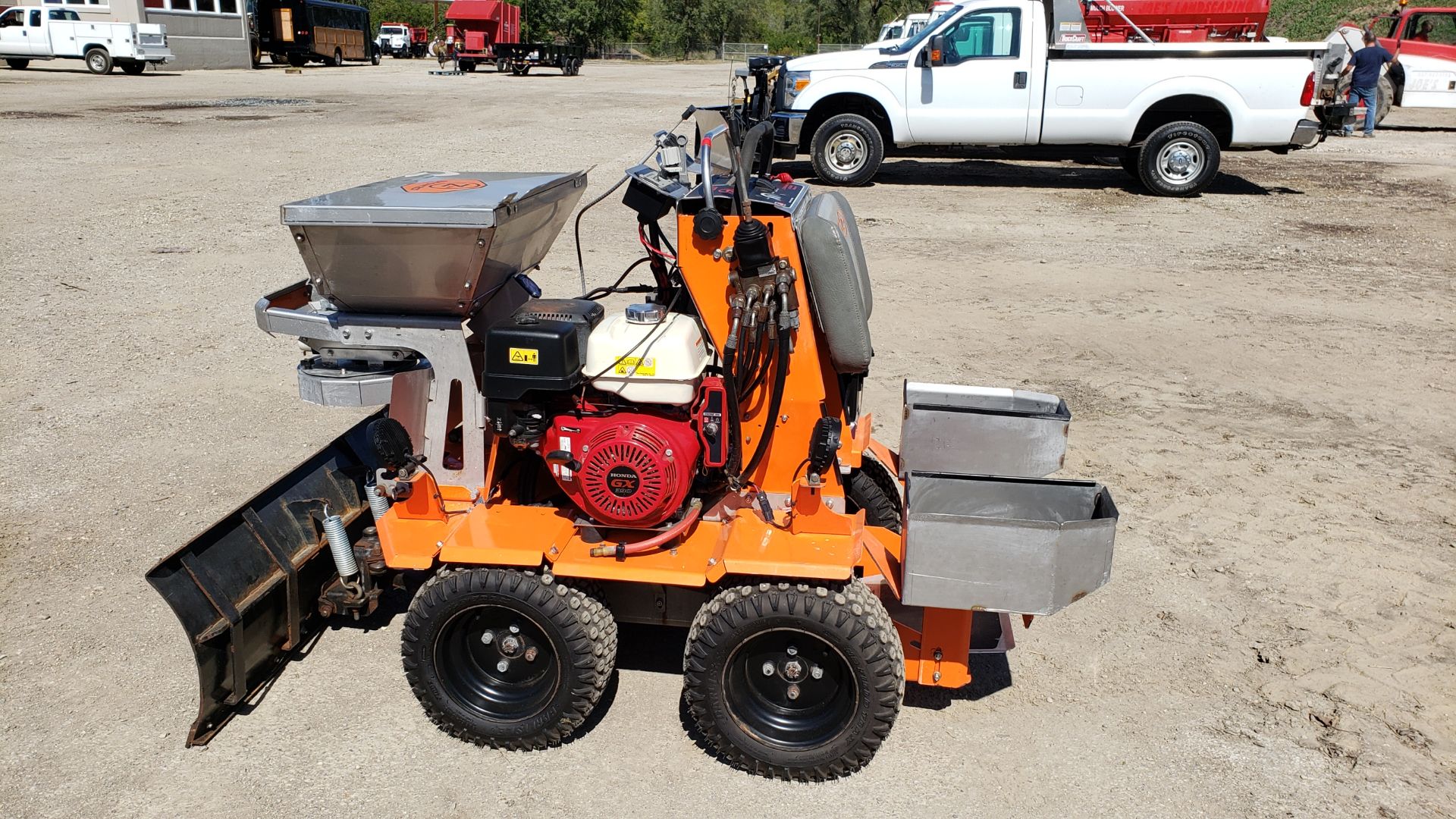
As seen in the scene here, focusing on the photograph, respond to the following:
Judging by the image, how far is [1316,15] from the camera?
1576 inches

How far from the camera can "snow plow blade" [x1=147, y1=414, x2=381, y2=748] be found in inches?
130

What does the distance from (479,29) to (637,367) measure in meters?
36.4

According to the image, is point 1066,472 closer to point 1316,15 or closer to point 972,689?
point 972,689

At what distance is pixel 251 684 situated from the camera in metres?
3.58

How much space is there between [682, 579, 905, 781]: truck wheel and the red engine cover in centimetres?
37

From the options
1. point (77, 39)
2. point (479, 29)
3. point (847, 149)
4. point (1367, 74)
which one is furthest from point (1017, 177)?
point (77, 39)

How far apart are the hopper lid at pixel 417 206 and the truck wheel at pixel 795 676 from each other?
4.59 feet

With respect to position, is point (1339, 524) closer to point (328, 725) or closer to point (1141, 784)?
point (1141, 784)

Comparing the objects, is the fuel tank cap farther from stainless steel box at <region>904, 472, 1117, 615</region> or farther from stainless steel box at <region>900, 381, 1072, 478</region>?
stainless steel box at <region>900, 381, 1072, 478</region>

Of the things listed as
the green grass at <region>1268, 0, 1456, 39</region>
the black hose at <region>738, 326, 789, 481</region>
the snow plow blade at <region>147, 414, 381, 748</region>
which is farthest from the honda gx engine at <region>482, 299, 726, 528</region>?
the green grass at <region>1268, 0, 1456, 39</region>

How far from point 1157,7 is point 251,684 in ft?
60.3

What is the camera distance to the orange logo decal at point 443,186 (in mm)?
3497

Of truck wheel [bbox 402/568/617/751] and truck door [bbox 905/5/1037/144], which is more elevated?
truck door [bbox 905/5/1037/144]

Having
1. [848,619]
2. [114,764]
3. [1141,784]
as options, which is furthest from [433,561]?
[1141,784]
